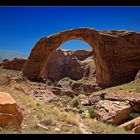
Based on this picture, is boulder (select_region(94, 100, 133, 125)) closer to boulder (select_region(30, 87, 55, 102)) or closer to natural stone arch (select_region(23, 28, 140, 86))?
boulder (select_region(30, 87, 55, 102))

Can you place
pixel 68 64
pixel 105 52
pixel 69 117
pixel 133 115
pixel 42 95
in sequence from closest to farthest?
pixel 69 117 < pixel 133 115 < pixel 42 95 < pixel 105 52 < pixel 68 64

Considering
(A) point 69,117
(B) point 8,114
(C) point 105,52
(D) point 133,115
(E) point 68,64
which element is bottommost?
(D) point 133,115

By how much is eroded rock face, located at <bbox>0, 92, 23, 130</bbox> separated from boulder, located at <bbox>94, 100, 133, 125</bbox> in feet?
26.4

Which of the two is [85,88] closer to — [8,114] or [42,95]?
[42,95]

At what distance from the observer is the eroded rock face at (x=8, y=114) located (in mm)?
6039

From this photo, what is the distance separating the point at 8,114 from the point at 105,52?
2510cm

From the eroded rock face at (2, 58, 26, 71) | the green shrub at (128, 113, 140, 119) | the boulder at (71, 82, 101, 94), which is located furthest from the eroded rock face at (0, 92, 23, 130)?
the eroded rock face at (2, 58, 26, 71)

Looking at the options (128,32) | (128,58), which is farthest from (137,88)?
(128,32)

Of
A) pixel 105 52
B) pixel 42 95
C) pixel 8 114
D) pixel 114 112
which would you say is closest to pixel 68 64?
pixel 105 52

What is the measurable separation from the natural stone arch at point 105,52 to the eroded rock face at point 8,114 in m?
23.8

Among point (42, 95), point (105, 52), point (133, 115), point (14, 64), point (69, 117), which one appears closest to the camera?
point (69, 117)

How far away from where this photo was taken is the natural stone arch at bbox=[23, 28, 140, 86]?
97.1 ft

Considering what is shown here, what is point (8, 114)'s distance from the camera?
20.1 ft
